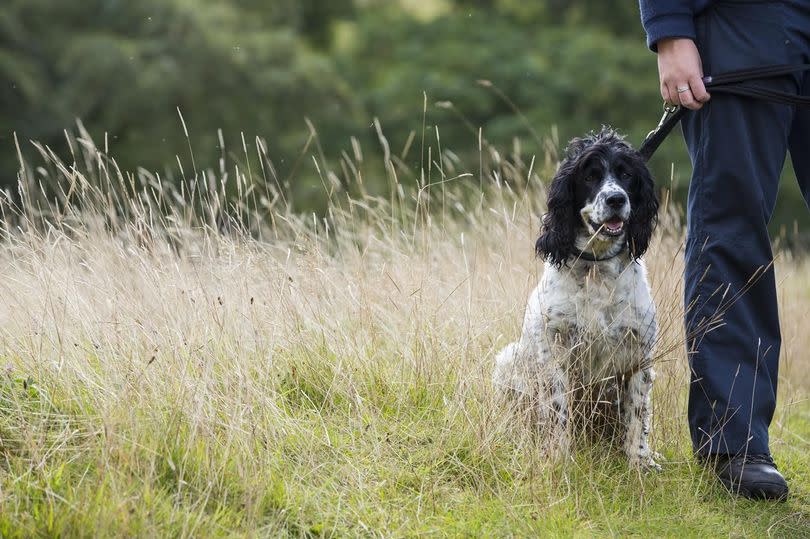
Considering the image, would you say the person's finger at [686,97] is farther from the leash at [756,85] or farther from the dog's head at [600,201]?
the dog's head at [600,201]

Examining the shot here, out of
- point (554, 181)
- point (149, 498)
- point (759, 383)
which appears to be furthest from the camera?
point (554, 181)

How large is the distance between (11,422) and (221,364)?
2.25ft

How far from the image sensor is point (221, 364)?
3244 mm

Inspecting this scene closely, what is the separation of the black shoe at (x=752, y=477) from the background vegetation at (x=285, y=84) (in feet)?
43.2

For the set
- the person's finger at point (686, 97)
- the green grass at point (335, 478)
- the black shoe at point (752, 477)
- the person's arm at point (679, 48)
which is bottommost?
the black shoe at point (752, 477)

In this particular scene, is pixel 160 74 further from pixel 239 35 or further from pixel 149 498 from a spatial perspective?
pixel 149 498

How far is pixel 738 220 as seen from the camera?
339cm

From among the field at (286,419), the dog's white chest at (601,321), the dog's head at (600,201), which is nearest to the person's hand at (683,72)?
the dog's head at (600,201)

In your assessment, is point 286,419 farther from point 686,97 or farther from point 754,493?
point 686,97

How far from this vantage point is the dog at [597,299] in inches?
140

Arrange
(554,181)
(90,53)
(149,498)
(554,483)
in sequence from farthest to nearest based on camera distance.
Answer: (90,53), (554,181), (554,483), (149,498)

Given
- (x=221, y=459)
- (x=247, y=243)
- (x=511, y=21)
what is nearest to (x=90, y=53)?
(x=511, y=21)

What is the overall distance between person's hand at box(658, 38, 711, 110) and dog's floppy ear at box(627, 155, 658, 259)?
354 mm

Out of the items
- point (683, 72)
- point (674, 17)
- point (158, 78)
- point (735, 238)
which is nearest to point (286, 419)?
point (735, 238)
